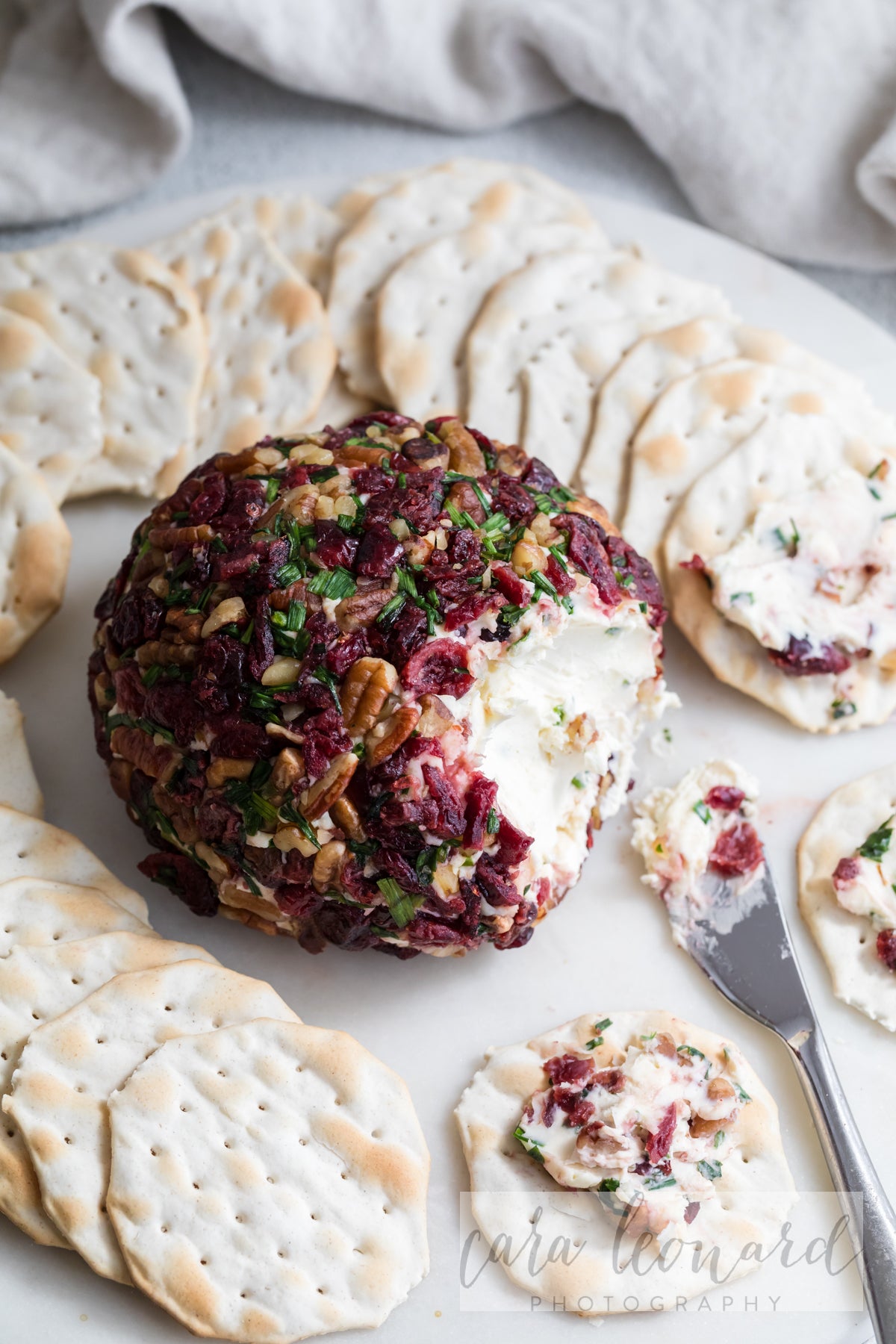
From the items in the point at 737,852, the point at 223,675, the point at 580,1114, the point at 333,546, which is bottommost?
the point at 580,1114

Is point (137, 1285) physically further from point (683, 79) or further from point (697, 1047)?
point (683, 79)

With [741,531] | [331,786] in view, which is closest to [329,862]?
[331,786]

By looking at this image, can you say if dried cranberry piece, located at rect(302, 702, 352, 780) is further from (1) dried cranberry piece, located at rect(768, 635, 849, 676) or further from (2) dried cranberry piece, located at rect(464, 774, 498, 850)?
(1) dried cranberry piece, located at rect(768, 635, 849, 676)

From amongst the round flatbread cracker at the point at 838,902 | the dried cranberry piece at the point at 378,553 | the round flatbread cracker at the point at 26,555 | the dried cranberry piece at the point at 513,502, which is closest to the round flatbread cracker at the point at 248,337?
the round flatbread cracker at the point at 26,555

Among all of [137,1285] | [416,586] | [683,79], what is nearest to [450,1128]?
[137,1285]

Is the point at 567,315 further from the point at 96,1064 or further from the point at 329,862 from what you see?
the point at 96,1064

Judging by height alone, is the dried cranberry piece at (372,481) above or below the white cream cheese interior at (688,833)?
above

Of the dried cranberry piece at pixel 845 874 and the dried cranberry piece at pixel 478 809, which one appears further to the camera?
the dried cranberry piece at pixel 845 874

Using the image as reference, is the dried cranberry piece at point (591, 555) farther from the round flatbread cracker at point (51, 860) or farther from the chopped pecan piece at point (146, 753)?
the round flatbread cracker at point (51, 860)

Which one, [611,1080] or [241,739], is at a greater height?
[241,739]
